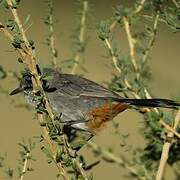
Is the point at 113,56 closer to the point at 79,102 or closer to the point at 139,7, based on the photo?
the point at 139,7

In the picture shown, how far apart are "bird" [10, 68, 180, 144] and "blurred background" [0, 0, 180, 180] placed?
0.47 ft

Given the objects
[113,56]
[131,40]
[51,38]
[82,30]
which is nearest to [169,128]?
[113,56]

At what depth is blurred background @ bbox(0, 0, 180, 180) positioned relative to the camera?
4.59m

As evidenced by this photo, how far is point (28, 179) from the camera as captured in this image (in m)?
7.97

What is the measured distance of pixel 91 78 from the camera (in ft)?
44.5

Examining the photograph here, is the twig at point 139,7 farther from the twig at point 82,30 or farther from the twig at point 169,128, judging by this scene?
the twig at point 169,128

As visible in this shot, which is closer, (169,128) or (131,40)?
(169,128)

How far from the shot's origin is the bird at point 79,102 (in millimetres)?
4422

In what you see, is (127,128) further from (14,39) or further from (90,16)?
(14,39)

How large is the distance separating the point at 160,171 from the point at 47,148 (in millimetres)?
542

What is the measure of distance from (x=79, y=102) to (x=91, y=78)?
8.86 meters

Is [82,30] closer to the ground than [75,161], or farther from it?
farther from it

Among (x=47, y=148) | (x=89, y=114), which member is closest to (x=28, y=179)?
(x=89, y=114)

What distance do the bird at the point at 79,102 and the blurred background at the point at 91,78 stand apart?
143 millimetres
